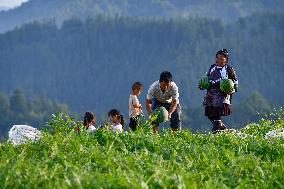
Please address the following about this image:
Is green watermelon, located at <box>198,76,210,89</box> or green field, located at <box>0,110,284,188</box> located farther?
green watermelon, located at <box>198,76,210,89</box>

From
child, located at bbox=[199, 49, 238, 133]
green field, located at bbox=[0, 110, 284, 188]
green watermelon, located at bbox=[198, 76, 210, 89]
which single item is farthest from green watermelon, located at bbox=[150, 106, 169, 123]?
green field, located at bbox=[0, 110, 284, 188]

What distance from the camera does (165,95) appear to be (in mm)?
14055

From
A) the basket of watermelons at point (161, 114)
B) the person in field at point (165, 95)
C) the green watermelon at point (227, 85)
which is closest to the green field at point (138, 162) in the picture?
the green watermelon at point (227, 85)

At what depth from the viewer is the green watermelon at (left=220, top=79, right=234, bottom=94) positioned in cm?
1295

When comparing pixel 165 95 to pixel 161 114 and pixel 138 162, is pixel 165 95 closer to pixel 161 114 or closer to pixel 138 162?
pixel 161 114

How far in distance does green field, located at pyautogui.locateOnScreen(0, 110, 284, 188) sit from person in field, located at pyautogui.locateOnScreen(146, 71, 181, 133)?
10.7 ft

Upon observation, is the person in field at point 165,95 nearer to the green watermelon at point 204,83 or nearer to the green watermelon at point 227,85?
the green watermelon at point 204,83

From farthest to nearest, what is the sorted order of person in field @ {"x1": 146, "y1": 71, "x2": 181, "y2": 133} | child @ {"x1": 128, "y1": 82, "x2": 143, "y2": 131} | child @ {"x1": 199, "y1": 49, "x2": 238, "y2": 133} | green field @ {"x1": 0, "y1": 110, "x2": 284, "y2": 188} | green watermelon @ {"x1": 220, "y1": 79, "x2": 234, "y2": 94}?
1. child @ {"x1": 128, "y1": 82, "x2": 143, "y2": 131}
2. person in field @ {"x1": 146, "y1": 71, "x2": 181, "y2": 133}
3. child @ {"x1": 199, "y1": 49, "x2": 238, "y2": 133}
4. green watermelon @ {"x1": 220, "y1": 79, "x2": 234, "y2": 94}
5. green field @ {"x1": 0, "y1": 110, "x2": 284, "y2": 188}

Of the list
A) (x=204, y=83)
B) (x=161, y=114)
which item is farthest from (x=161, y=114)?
(x=204, y=83)

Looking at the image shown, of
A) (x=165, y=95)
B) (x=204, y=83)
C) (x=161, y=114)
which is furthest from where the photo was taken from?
(x=165, y=95)

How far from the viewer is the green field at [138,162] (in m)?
5.98

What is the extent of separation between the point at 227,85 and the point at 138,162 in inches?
238

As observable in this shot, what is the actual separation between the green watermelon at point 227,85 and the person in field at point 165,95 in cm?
120

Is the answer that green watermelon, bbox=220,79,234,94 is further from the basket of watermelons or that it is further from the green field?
the green field
